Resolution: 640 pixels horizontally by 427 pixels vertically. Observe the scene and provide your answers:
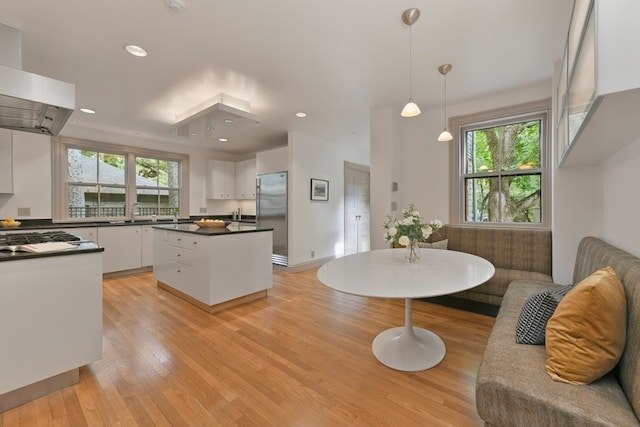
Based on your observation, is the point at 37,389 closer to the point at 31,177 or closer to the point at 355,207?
the point at 31,177

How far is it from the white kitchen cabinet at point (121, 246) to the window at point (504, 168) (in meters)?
5.13

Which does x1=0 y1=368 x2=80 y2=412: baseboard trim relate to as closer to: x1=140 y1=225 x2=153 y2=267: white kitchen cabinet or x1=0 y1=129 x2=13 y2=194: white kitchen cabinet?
x1=140 y1=225 x2=153 y2=267: white kitchen cabinet

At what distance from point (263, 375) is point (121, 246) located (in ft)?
12.7

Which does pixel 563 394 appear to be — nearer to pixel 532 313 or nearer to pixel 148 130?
pixel 532 313

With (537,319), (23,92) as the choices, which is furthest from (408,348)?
(23,92)

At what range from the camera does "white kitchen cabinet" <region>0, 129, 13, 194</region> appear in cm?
350

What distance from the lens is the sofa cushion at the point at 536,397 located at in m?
0.92

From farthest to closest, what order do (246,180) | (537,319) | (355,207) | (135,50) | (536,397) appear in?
(355,207)
(246,180)
(135,50)
(537,319)
(536,397)

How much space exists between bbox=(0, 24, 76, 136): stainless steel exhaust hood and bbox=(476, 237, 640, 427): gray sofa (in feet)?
10.4

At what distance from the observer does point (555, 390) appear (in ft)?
3.39

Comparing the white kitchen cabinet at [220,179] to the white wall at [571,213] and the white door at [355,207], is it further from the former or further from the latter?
the white wall at [571,213]

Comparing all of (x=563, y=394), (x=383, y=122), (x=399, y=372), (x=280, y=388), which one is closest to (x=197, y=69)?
(x=383, y=122)

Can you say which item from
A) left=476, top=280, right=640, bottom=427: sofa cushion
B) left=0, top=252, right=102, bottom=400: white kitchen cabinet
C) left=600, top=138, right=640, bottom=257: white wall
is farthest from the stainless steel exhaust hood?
left=600, top=138, right=640, bottom=257: white wall

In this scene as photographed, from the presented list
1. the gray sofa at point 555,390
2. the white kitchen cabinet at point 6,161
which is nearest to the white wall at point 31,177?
the white kitchen cabinet at point 6,161
